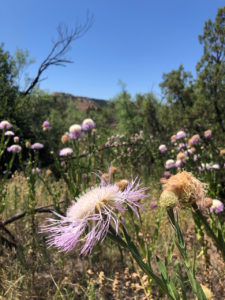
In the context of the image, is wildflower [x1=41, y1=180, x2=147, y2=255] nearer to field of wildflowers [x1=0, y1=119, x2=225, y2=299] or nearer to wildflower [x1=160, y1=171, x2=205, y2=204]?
field of wildflowers [x1=0, y1=119, x2=225, y2=299]

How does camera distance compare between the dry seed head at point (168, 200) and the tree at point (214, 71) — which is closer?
the dry seed head at point (168, 200)

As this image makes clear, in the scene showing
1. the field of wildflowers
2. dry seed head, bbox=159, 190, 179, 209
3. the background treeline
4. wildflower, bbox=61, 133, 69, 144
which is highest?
the background treeline

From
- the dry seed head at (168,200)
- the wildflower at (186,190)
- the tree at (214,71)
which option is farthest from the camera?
the tree at (214,71)

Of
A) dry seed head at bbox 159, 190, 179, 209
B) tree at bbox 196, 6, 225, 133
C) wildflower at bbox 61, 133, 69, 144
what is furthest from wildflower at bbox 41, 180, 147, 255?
tree at bbox 196, 6, 225, 133

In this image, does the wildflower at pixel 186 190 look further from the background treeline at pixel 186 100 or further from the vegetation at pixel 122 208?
the background treeline at pixel 186 100

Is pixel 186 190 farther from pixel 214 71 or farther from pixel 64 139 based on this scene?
pixel 214 71

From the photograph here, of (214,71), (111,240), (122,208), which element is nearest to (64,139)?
(111,240)

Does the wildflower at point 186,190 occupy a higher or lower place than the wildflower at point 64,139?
lower

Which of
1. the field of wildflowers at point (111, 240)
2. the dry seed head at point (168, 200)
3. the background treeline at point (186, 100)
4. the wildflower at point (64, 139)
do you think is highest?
the background treeline at point (186, 100)

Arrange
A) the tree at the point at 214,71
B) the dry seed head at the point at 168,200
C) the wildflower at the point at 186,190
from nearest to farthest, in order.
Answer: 1. the dry seed head at the point at 168,200
2. the wildflower at the point at 186,190
3. the tree at the point at 214,71

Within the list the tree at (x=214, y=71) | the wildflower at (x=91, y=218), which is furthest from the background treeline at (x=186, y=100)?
the wildflower at (x=91, y=218)

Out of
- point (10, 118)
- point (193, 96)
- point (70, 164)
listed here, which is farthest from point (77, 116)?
point (70, 164)

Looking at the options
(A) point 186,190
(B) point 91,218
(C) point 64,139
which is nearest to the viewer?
(B) point 91,218

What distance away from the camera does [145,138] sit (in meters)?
7.67
